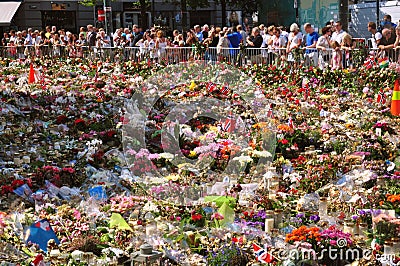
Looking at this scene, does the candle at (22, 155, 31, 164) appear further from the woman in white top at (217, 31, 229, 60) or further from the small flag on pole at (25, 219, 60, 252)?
the woman in white top at (217, 31, 229, 60)

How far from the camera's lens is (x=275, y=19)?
3272cm

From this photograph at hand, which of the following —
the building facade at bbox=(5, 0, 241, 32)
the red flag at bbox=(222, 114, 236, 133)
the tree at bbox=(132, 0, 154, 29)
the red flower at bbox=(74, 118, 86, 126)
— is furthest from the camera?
the building facade at bbox=(5, 0, 241, 32)

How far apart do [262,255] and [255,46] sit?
Answer: 506 inches

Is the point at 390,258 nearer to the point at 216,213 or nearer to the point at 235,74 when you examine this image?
the point at 216,213

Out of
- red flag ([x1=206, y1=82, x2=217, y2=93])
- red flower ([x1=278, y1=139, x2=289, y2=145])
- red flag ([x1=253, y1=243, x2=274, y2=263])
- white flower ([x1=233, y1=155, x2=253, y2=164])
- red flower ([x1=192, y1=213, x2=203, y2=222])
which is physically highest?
red flag ([x1=206, y1=82, x2=217, y2=93])

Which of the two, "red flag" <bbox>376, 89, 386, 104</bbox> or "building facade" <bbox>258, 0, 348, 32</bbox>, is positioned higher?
"building facade" <bbox>258, 0, 348, 32</bbox>

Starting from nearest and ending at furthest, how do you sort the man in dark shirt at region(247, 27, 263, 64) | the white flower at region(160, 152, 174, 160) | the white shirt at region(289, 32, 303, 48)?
the white flower at region(160, 152, 174, 160) < the white shirt at region(289, 32, 303, 48) < the man in dark shirt at region(247, 27, 263, 64)

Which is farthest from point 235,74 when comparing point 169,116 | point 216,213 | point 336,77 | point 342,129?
point 216,213

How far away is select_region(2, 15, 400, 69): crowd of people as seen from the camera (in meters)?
17.5

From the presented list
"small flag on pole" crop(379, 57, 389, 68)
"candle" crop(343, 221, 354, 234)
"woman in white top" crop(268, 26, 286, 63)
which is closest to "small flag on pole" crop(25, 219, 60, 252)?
"candle" crop(343, 221, 354, 234)

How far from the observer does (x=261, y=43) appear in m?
20.3

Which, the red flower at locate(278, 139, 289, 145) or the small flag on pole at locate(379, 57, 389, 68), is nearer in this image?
the red flower at locate(278, 139, 289, 145)

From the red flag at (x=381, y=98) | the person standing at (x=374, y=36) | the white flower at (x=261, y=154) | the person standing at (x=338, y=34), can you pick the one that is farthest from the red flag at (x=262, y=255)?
the person standing at (x=338, y=34)

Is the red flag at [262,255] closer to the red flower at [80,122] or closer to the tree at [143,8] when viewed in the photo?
the red flower at [80,122]
